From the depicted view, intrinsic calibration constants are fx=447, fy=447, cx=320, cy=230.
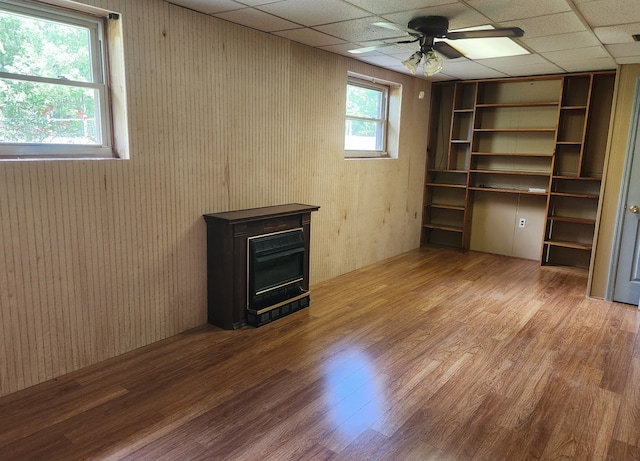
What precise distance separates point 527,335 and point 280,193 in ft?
7.78

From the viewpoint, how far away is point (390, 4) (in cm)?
282

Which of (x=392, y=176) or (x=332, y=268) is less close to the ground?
(x=392, y=176)

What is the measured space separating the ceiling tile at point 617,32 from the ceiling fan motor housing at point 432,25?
1099 millimetres

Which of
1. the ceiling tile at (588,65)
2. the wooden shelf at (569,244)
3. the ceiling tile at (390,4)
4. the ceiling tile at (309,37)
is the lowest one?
the wooden shelf at (569,244)

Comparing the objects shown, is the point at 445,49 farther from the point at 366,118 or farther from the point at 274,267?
the point at 274,267

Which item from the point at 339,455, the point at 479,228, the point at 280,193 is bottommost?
the point at 339,455

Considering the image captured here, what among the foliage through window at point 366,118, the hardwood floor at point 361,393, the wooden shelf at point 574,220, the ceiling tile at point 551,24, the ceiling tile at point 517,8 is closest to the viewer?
the hardwood floor at point 361,393

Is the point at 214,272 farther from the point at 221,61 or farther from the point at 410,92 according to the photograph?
the point at 410,92

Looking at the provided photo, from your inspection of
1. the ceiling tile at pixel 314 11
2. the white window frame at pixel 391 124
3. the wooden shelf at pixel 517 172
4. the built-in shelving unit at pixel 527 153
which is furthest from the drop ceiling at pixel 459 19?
the wooden shelf at pixel 517 172

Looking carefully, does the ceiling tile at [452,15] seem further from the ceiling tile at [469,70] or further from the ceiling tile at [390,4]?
the ceiling tile at [469,70]

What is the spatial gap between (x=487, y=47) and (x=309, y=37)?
5.28ft

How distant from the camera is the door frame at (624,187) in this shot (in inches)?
157

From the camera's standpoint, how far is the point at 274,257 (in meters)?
3.58

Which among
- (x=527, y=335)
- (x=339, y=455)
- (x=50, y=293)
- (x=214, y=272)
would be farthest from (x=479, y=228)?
(x=50, y=293)
